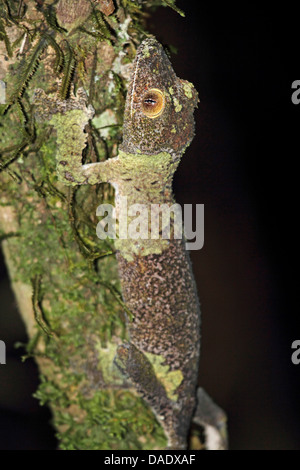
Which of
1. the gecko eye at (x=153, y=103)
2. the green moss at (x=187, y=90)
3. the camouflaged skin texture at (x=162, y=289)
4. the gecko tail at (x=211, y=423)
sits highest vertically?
the green moss at (x=187, y=90)

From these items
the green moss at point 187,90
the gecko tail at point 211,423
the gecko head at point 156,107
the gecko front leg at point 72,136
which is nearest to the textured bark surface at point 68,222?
the gecko front leg at point 72,136

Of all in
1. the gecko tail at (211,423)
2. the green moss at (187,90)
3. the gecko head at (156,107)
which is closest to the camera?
the gecko head at (156,107)

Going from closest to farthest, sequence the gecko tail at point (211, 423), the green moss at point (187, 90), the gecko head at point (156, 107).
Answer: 1. the gecko head at point (156, 107)
2. the green moss at point (187, 90)
3. the gecko tail at point (211, 423)

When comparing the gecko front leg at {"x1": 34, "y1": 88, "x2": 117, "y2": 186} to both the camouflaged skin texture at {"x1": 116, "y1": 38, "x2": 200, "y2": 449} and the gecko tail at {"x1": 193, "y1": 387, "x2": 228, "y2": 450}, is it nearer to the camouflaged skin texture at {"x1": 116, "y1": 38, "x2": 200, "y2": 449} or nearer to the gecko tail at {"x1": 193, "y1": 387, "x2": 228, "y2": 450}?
the camouflaged skin texture at {"x1": 116, "y1": 38, "x2": 200, "y2": 449}

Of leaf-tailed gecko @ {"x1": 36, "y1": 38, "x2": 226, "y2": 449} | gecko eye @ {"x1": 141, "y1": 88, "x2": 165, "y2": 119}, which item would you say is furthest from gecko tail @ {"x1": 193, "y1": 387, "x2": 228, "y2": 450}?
gecko eye @ {"x1": 141, "y1": 88, "x2": 165, "y2": 119}

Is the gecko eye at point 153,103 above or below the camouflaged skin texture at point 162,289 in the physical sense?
above

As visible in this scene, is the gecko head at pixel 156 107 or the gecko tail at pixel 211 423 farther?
the gecko tail at pixel 211 423

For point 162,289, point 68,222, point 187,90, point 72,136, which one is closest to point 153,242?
point 162,289

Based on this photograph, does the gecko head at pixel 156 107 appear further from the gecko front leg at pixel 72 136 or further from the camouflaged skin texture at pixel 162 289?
the gecko front leg at pixel 72 136
